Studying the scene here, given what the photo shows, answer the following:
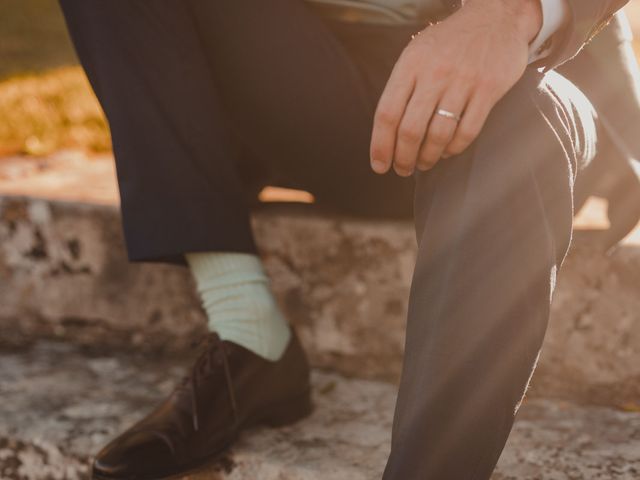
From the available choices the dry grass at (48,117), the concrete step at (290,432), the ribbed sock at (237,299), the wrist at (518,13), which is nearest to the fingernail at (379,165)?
the wrist at (518,13)

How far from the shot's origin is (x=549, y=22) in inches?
33.8

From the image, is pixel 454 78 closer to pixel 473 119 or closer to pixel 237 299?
pixel 473 119

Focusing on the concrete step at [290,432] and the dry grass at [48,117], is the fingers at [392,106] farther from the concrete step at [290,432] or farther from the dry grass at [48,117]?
the dry grass at [48,117]

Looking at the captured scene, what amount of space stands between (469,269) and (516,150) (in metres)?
0.15

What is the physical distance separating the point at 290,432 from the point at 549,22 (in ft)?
2.56

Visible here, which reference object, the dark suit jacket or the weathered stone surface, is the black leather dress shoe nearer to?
the weathered stone surface

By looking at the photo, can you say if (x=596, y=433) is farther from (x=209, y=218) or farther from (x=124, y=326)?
(x=124, y=326)

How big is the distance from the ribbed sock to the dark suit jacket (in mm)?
582

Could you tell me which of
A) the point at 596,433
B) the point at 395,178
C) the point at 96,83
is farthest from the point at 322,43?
the point at 596,433

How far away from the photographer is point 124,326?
1623mm

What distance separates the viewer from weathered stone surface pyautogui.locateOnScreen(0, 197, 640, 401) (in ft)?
4.30

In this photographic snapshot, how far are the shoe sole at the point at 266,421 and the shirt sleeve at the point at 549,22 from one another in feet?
2.34

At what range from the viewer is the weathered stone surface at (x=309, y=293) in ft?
4.30

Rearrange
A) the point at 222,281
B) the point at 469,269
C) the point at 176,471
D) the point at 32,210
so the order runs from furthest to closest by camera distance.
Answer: the point at 32,210
the point at 222,281
the point at 176,471
the point at 469,269
